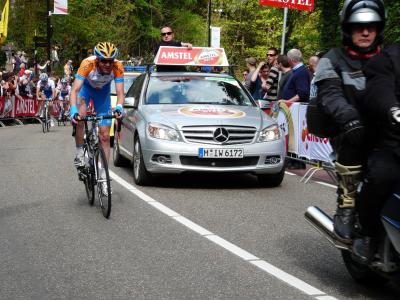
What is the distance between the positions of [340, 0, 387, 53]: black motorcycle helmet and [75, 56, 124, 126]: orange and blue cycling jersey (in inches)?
182

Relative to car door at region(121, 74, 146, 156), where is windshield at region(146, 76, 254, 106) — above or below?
above

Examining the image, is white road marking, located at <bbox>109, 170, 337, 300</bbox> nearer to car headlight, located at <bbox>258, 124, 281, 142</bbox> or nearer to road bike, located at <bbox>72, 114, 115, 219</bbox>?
road bike, located at <bbox>72, 114, 115, 219</bbox>

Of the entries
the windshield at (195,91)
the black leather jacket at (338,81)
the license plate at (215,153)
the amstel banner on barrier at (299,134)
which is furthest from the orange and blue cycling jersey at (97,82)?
the black leather jacket at (338,81)

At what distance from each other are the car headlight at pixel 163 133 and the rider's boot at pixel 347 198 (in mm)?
5775

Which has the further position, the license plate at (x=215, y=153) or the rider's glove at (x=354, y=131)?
the license plate at (x=215, y=153)

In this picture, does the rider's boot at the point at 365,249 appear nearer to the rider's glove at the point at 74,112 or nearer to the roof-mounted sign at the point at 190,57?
the rider's glove at the point at 74,112

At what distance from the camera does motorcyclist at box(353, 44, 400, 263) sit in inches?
191

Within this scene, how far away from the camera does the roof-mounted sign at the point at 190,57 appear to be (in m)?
16.2

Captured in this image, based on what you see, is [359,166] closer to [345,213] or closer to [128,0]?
[345,213]

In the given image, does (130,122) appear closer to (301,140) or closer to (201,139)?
(201,139)

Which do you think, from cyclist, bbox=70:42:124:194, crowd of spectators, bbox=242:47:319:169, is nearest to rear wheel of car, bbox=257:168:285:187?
crowd of spectators, bbox=242:47:319:169

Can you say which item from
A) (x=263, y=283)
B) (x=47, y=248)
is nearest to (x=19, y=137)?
(x=47, y=248)

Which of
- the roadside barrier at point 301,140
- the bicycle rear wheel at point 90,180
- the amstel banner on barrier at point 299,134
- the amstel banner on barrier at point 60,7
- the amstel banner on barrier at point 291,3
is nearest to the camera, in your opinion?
the bicycle rear wheel at point 90,180

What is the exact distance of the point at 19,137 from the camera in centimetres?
2277
